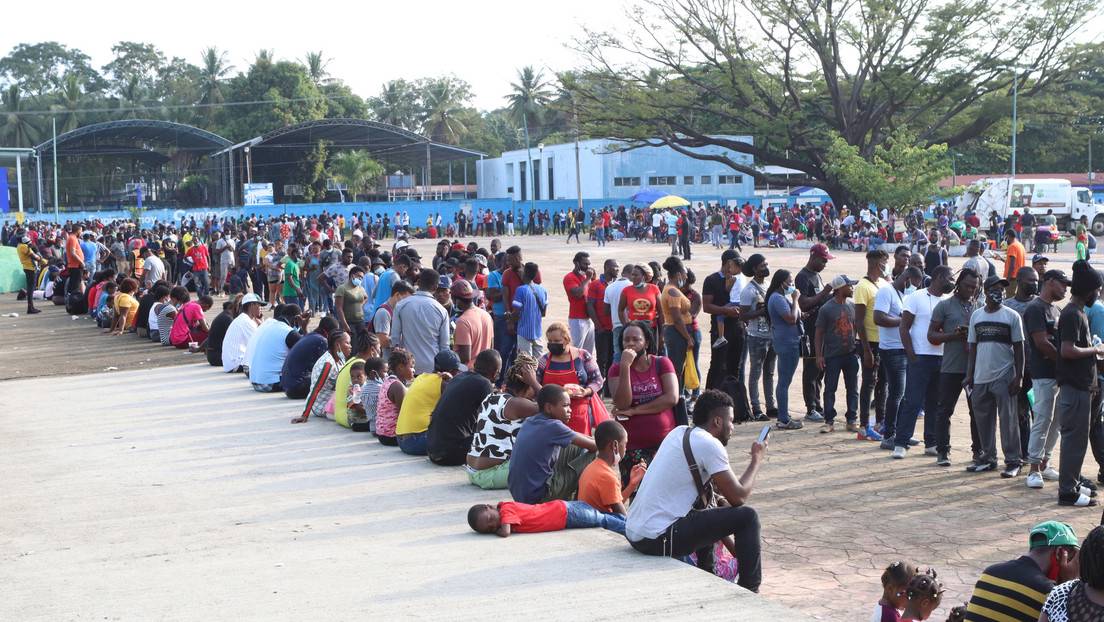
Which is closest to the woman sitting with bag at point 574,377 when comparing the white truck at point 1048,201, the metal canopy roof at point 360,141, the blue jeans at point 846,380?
the blue jeans at point 846,380

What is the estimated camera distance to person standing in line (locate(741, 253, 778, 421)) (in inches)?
442

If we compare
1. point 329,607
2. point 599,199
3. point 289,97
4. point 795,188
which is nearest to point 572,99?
A: point 599,199

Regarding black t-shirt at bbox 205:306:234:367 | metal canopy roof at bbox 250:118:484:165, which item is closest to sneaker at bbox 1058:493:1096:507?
black t-shirt at bbox 205:306:234:367

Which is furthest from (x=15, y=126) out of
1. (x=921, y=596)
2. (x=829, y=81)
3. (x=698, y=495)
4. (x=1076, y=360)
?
(x=921, y=596)

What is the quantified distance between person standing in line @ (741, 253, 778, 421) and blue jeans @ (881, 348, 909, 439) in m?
1.44

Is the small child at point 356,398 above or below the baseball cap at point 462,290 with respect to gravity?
below

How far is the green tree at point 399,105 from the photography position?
99.1m

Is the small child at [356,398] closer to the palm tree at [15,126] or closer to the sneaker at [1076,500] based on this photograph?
the sneaker at [1076,500]

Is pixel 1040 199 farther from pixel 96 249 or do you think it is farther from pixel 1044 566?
pixel 1044 566

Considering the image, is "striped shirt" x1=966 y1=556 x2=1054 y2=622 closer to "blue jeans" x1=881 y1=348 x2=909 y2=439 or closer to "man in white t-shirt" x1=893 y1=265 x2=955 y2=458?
"man in white t-shirt" x1=893 y1=265 x2=955 y2=458

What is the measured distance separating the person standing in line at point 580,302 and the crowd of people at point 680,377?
26 millimetres

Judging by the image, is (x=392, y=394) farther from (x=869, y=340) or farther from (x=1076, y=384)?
(x=1076, y=384)

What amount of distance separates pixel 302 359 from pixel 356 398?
7.13 feet

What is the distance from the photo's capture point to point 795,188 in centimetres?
7350
